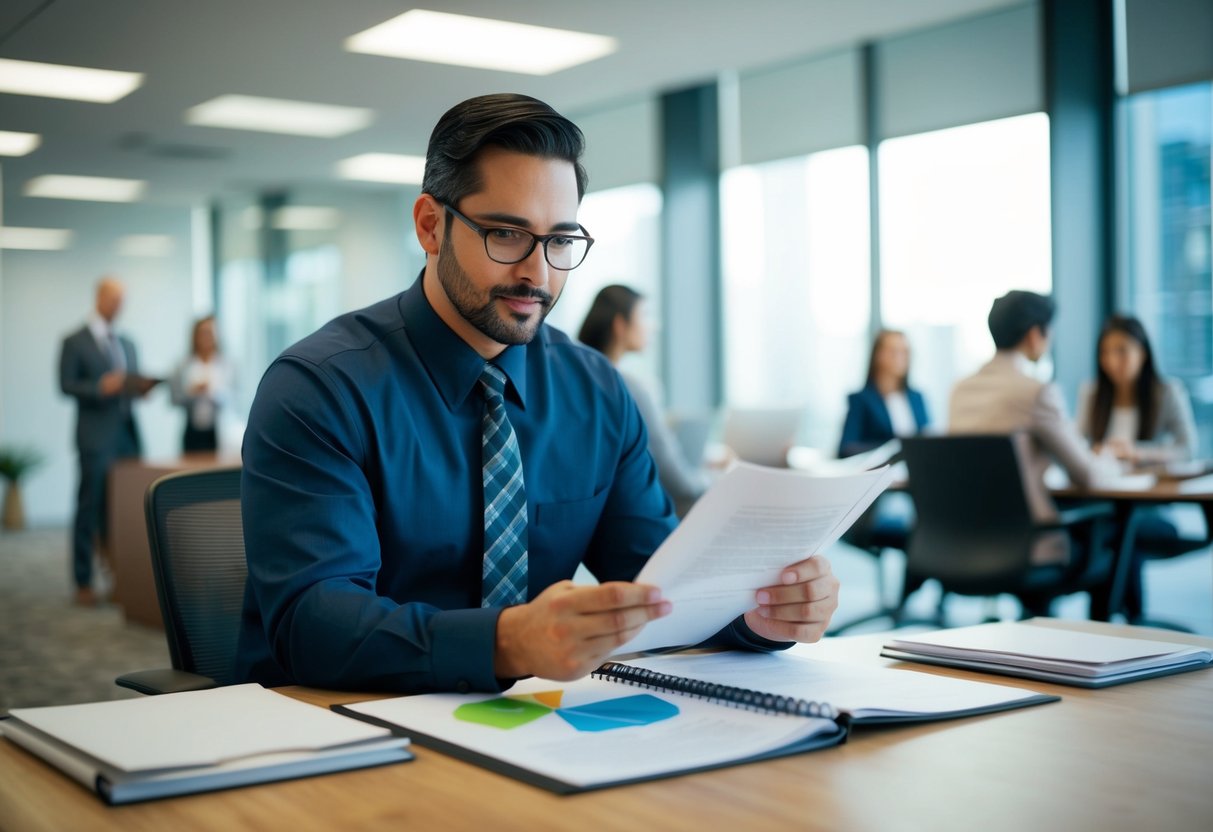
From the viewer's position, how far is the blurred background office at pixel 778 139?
5652 millimetres

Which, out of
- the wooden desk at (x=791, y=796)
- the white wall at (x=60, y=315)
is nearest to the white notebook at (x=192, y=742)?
the wooden desk at (x=791, y=796)

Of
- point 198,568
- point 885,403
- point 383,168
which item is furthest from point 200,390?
point 198,568

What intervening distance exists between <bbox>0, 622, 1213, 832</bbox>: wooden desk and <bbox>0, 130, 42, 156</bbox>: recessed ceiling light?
8.59 metres

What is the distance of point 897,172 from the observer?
6723 mm

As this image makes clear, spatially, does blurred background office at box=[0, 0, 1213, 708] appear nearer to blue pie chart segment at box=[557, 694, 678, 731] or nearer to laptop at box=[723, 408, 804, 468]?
laptop at box=[723, 408, 804, 468]

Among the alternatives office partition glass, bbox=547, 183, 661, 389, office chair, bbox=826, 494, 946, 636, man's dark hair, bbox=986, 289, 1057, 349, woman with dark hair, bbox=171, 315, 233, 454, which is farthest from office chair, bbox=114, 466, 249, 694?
office partition glass, bbox=547, 183, 661, 389

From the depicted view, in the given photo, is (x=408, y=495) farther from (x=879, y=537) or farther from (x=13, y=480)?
(x=13, y=480)

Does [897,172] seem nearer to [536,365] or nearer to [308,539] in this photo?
[536,365]

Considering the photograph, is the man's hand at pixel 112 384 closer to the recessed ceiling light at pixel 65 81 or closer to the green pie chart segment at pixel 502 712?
the recessed ceiling light at pixel 65 81

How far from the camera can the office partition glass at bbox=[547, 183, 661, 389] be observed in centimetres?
822

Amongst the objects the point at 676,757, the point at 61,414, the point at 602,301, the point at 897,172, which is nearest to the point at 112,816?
the point at 676,757

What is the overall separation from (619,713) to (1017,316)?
325cm

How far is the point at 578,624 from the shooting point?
1026mm

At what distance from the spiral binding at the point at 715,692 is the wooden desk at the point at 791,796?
0.15ft
